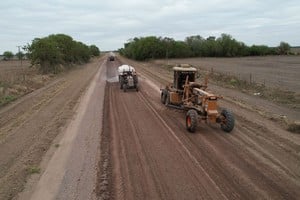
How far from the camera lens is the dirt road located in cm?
852

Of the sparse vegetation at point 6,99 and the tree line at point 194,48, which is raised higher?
the tree line at point 194,48

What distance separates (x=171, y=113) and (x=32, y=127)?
6.66 m

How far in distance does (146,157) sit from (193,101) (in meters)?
5.92

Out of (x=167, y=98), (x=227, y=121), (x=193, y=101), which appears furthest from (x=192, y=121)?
(x=167, y=98)

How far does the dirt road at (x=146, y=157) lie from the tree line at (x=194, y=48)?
255 feet

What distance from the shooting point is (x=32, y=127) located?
1530 centimetres

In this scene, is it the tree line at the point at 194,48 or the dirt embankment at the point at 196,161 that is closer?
the dirt embankment at the point at 196,161

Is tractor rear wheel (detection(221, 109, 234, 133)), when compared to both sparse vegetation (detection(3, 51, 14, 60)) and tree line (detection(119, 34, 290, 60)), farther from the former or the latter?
sparse vegetation (detection(3, 51, 14, 60))

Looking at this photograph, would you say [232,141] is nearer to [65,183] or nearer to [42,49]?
[65,183]

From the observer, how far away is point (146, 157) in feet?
35.7

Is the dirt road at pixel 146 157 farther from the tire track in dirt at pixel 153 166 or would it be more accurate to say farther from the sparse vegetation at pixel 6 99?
the sparse vegetation at pixel 6 99

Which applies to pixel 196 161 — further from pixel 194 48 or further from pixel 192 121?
pixel 194 48

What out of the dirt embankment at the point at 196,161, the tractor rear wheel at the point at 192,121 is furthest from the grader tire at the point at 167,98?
the tractor rear wheel at the point at 192,121

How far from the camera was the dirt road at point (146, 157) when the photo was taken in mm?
8516
